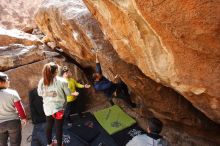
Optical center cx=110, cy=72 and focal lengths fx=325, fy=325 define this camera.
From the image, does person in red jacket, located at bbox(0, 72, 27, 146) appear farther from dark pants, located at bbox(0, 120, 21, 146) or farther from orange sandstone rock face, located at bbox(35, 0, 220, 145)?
orange sandstone rock face, located at bbox(35, 0, 220, 145)

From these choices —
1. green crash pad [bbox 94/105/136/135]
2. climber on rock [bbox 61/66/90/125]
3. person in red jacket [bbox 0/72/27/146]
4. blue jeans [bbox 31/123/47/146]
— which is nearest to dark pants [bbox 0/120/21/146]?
person in red jacket [bbox 0/72/27/146]

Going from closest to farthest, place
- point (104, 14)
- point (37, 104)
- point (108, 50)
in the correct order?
point (104, 14)
point (108, 50)
point (37, 104)

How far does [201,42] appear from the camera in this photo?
3.34 m

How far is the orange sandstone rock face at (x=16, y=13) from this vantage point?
1727cm

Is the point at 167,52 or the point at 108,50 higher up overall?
the point at 167,52

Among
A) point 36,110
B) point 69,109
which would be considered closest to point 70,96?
point 69,109

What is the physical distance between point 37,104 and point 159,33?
492 centimetres

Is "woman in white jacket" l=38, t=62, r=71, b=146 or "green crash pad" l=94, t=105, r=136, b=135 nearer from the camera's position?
"woman in white jacket" l=38, t=62, r=71, b=146

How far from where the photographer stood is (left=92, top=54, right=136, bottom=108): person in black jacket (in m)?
6.56

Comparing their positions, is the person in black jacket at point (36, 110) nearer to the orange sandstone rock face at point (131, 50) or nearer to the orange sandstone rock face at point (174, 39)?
the orange sandstone rock face at point (131, 50)

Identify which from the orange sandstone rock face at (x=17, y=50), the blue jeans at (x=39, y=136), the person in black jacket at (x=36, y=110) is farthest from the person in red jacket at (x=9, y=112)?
the orange sandstone rock face at (x=17, y=50)

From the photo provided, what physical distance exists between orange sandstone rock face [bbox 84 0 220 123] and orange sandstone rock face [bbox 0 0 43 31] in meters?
13.3

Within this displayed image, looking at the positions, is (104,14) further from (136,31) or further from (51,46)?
(51,46)

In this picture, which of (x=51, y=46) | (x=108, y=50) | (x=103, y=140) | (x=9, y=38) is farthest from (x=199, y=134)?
(x=9, y=38)
